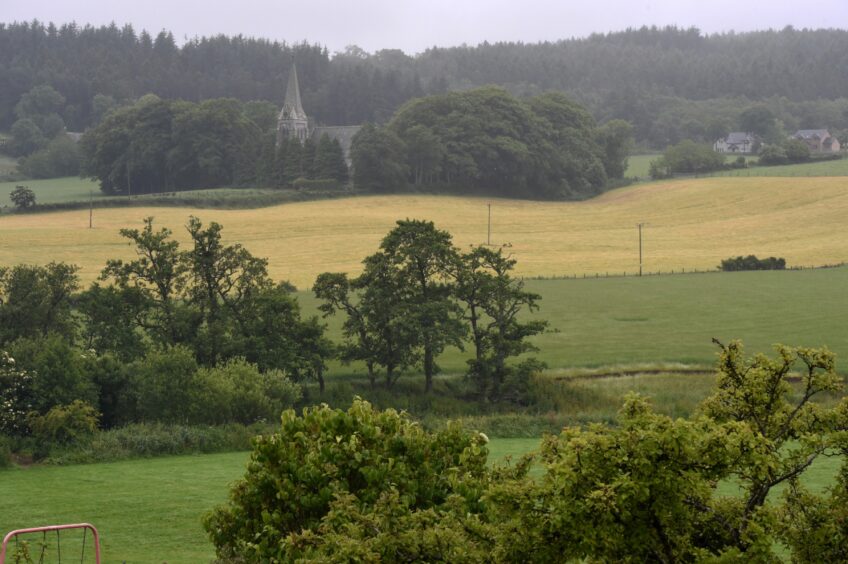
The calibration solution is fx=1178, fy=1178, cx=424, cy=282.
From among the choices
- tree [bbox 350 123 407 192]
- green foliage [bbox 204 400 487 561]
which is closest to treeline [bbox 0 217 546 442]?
green foliage [bbox 204 400 487 561]

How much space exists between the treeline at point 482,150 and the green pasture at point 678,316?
50108mm

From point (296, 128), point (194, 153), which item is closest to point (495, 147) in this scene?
point (194, 153)

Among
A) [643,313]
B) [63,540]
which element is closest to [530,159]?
[643,313]

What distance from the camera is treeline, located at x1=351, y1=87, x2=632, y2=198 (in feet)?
397

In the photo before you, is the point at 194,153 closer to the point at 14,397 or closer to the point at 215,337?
the point at 215,337

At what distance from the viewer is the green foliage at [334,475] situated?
52.3ft

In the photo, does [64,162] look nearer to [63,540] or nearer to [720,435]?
[63,540]

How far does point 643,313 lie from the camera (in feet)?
203

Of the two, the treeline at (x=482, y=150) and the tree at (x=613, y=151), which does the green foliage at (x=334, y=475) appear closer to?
the treeline at (x=482, y=150)

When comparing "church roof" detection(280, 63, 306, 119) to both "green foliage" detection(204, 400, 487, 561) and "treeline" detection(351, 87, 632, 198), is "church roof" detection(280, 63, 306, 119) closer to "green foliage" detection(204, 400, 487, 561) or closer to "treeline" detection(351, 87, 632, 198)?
"treeline" detection(351, 87, 632, 198)

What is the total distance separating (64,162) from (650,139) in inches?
3512

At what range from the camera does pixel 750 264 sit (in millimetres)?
77250

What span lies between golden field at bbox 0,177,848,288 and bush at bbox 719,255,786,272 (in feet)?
3.12

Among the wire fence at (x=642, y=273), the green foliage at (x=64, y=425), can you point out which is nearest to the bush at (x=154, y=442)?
the green foliage at (x=64, y=425)
